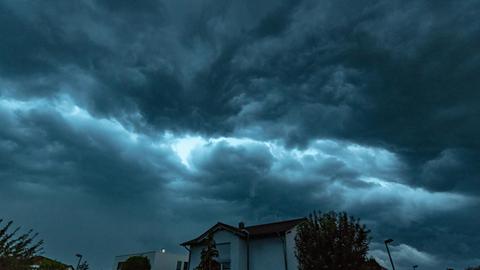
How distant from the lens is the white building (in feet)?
137

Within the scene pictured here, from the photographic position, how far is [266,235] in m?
29.3

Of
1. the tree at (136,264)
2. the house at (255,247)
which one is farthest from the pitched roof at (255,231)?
the tree at (136,264)

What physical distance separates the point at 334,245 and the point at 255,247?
41.3 feet

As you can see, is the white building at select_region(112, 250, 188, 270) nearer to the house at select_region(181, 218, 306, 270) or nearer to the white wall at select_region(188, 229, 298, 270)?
the house at select_region(181, 218, 306, 270)

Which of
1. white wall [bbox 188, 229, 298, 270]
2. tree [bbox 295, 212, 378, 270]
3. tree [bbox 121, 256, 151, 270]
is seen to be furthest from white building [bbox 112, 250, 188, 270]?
tree [bbox 295, 212, 378, 270]

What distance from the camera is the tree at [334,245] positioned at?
18.5 metres

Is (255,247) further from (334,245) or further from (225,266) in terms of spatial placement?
(334,245)

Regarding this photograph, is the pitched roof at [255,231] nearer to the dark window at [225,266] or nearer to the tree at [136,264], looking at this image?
the dark window at [225,266]

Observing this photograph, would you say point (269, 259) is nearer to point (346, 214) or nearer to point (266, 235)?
point (266, 235)

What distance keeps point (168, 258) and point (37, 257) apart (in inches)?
1443

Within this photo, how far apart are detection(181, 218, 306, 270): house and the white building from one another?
12.6 metres

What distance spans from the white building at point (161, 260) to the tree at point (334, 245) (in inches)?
1126

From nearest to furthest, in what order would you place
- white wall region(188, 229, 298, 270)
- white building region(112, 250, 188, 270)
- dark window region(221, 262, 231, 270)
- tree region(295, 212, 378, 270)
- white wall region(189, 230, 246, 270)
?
tree region(295, 212, 378, 270), white wall region(188, 229, 298, 270), white wall region(189, 230, 246, 270), dark window region(221, 262, 231, 270), white building region(112, 250, 188, 270)

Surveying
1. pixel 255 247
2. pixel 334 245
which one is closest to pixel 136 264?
pixel 255 247
